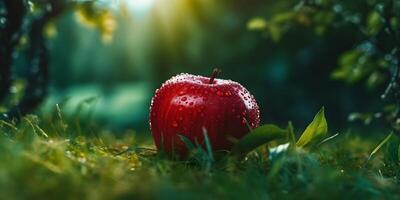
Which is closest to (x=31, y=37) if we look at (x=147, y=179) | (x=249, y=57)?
(x=147, y=179)

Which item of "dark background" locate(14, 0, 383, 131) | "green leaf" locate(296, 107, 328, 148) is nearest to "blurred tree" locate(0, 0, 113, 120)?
"green leaf" locate(296, 107, 328, 148)

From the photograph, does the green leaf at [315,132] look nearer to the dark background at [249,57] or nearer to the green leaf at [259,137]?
the green leaf at [259,137]

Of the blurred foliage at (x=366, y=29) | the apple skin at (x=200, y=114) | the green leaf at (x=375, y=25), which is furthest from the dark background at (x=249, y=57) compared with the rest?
the apple skin at (x=200, y=114)

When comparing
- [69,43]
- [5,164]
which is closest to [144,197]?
[5,164]

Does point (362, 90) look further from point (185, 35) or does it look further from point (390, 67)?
point (390, 67)

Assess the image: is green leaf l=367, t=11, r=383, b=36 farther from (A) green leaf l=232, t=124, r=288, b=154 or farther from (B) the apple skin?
(A) green leaf l=232, t=124, r=288, b=154
